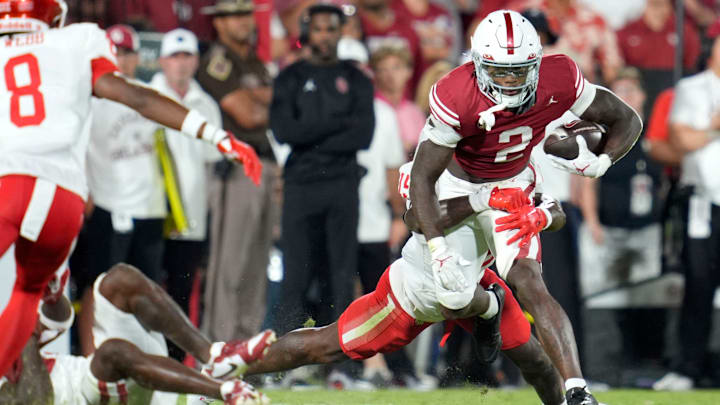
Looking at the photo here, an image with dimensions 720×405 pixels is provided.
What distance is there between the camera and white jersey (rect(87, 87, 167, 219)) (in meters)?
7.25

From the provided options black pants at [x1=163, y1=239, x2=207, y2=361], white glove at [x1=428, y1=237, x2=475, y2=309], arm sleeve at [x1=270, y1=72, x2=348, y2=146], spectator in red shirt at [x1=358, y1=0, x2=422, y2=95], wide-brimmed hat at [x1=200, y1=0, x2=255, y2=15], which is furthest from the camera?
spectator in red shirt at [x1=358, y1=0, x2=422, y2=95]

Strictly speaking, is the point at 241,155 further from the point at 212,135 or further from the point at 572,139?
the point at 572,139

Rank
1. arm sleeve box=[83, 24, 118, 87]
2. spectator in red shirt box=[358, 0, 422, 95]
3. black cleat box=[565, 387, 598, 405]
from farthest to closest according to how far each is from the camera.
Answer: spectator in red shirt box=[358, 0, 422, 95] < arm sleeve box=[83, 24, 118, 87] < black cleat box=[565, 387, 598, 405]

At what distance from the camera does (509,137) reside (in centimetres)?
478

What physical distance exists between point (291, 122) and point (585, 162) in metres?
2.61

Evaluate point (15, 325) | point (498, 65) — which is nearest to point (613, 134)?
point (498, 65)

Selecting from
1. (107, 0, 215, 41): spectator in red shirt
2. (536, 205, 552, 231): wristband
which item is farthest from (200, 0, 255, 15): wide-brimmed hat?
(536, 205, 552, 231): wristband

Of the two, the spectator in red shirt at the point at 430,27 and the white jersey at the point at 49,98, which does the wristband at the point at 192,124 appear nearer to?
the white jersey at the point at 49,98

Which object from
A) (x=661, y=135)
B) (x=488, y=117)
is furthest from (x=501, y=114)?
(x=661, y=135)

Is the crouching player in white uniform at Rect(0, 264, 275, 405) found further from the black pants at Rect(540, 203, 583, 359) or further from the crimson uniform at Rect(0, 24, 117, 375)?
the black pants at Rect(540, 203, 583, 359)

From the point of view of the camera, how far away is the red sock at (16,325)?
485 centimetres

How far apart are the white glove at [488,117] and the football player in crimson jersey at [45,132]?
945 millimetres

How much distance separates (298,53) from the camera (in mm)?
7688

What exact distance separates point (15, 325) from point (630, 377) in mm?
4533
